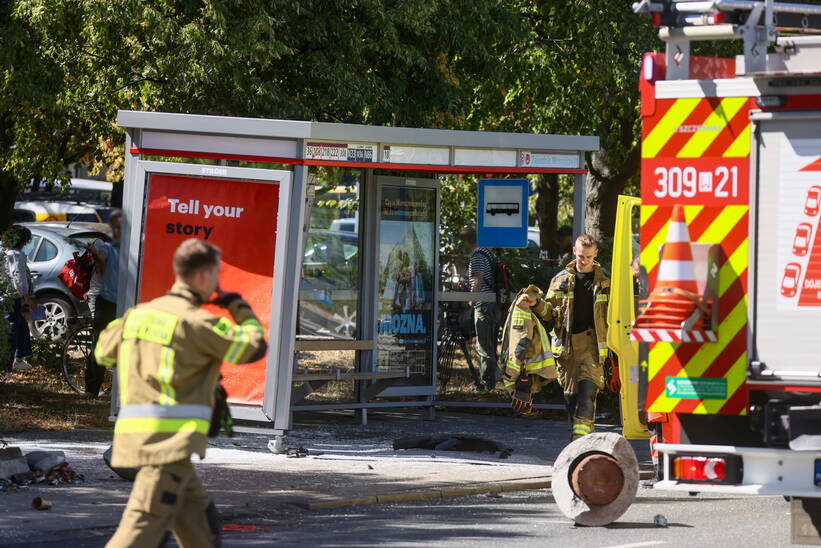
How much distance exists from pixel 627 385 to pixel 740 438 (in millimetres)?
2501

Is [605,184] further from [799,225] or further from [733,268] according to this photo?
[799,225]

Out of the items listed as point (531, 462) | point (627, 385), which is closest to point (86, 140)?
point (531, 462)

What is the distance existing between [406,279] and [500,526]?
5.51m

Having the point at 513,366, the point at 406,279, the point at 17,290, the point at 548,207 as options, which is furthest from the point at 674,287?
the point at 548,207

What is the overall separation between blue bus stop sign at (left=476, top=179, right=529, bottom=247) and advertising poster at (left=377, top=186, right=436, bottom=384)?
1.80ft

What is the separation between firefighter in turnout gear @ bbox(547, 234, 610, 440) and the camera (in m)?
10.8

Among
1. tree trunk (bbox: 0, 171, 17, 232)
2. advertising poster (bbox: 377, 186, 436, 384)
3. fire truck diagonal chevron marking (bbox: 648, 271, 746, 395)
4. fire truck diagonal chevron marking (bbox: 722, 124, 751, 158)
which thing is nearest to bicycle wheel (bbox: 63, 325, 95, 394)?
advertising poster (bbox: 377, 186, 436, 384)

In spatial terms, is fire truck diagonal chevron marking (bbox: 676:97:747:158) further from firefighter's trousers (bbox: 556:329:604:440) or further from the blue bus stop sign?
the blue bus stop sign

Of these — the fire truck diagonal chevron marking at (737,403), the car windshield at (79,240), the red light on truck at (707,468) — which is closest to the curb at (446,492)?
the red light on truck at (707,468)

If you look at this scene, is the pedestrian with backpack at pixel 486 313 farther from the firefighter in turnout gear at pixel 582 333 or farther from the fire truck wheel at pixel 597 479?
the fire truck wheel at pixel 597 479

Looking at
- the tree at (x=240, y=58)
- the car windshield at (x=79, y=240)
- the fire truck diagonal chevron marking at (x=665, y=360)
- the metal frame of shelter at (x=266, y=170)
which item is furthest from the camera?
the car windshield at (x=79, y=240)

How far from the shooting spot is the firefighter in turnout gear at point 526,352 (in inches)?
426

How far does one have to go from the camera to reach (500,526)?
8938mm

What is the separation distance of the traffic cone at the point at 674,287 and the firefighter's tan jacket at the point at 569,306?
346 centimetres
